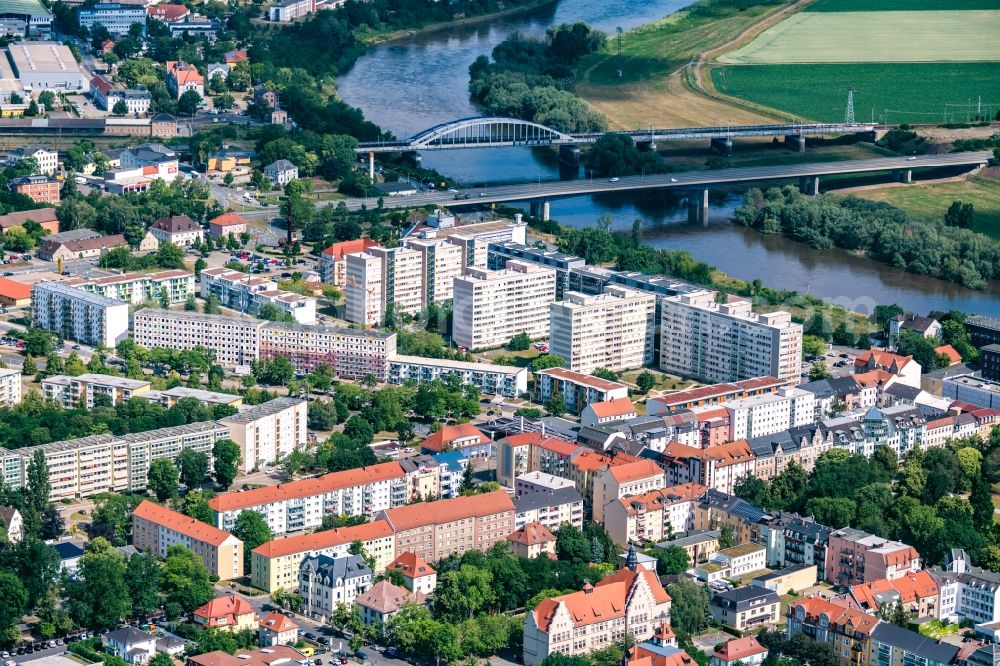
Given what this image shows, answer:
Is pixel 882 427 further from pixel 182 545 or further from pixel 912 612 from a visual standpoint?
pixel 182 545

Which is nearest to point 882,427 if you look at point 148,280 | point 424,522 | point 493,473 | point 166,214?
point 493,473

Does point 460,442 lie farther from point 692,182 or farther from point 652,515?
point 692,182

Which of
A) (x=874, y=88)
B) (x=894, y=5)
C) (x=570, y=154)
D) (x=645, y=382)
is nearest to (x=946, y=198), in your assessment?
(x=570, y=154)

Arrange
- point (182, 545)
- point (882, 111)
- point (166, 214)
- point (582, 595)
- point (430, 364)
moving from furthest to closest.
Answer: point (882, 111) < point (166, 214) < point (430, 364) < point (182, 545) < point (582, 595)

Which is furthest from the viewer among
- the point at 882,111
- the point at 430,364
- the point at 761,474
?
the point at 882,111

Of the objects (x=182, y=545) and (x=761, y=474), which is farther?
(x=761, y=474)

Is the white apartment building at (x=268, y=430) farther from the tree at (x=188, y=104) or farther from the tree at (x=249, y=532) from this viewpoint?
the tree at (x=188, y=104)

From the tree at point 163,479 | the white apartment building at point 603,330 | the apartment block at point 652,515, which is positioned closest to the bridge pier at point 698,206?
the white apartment building at point 603,330
